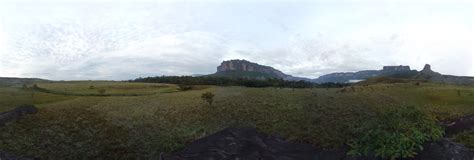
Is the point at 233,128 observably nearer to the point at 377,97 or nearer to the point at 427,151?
the point at 427,151

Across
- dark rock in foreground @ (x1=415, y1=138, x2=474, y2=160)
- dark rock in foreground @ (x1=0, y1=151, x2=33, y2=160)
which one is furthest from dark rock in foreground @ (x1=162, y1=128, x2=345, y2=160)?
dark rock in foreground @ (x1=0, y1=151, x2=33, y2=160)

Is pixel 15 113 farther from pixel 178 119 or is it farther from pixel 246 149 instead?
pixel 246 149

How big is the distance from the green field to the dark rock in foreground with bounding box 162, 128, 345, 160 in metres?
2.09

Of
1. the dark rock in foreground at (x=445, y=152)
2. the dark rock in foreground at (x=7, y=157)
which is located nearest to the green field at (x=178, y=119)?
the dark rock in foreground at (x=7, y=157)

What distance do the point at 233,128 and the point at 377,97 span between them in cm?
3008

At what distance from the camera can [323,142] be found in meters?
46.0

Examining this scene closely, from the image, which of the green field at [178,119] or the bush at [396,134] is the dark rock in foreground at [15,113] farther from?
the bush at [396,134]

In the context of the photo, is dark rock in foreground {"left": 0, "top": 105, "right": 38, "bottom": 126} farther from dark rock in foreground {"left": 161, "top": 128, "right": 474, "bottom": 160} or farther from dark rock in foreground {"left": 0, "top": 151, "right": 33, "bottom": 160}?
dark rock in foreground {"left": 161, "top": 128, "right": 474, "bottom": 160}

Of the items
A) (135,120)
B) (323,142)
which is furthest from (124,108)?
(323,142)

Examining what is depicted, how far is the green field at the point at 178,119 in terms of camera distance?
45.1 m

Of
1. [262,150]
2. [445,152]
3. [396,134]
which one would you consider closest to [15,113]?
[262,150]

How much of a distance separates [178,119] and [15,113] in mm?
19315

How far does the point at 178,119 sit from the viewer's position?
178 feet

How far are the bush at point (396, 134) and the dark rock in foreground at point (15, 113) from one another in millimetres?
38245
